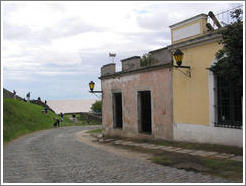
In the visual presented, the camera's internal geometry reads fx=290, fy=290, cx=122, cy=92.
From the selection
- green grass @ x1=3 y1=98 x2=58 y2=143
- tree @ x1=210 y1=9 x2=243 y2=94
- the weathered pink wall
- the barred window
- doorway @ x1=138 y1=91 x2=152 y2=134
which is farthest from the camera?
green grass @ x1=3 y1=98 x2=58 y2=143

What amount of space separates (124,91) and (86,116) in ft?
75.6

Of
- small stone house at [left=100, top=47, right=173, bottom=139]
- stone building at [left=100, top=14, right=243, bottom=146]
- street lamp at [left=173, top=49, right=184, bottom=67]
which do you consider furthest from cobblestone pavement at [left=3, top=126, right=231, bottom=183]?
small stone house at [left=100, top=47, right=173, bottom=139]

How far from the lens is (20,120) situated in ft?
83.5

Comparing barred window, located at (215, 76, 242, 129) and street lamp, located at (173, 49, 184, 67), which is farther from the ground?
street lamp, located at (173, 49, 184, 67)

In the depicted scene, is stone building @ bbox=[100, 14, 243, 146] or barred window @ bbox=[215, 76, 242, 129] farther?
stone building @ bbox=[100, 14, 243, 146]

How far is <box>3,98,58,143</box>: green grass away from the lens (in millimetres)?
21200

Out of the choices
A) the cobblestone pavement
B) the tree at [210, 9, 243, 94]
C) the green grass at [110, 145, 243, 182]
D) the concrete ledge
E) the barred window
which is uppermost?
the tree at [210, 9, 243, 94]

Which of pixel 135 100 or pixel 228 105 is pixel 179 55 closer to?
pixel 228 105

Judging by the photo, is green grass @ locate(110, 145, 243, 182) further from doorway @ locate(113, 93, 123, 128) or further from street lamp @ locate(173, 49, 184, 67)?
doorway @ locate(113, 93, 123, 128)

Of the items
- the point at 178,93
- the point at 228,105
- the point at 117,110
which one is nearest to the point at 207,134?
the point at 228,105

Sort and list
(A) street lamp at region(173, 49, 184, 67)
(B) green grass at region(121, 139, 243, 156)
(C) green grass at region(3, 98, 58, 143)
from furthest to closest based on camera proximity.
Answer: (C) green grass at region(3, 98, 58, 143)
(A) street lamp at region(173, 49, 184, 67)
(B) green grass at region(121, 139, 243, 156)

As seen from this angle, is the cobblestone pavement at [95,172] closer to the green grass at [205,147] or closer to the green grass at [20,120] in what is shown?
the green grass at [205,147]

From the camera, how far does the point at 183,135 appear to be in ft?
38.1

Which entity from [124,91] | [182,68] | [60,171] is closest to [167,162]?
[60,171]
